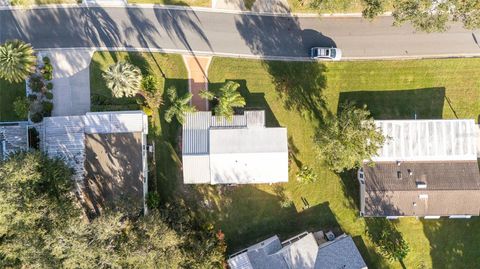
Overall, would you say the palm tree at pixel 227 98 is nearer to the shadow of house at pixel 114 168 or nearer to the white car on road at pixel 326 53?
the shadow of house at pixel 114 168

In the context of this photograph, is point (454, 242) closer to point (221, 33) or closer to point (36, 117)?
point (221, 33)

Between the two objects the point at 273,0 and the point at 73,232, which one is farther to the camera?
the point at 273,0

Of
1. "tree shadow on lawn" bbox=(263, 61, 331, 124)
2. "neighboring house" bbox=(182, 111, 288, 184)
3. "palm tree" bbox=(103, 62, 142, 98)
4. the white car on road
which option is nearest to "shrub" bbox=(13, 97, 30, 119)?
"palm tree" bbox=(103, 62, 142, 98)

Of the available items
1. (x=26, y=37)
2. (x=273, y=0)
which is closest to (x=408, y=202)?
(x=273, y=0)

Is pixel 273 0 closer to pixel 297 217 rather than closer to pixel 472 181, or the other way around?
pixel 297 217

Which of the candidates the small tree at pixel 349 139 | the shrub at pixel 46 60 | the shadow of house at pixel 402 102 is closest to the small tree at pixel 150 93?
the shrub at pixel 46 60

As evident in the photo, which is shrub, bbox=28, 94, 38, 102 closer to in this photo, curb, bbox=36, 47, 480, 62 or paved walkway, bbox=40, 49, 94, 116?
paved walkway, bbox=40, 49, 94, 116

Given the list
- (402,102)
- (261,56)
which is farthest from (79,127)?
(402,102)
